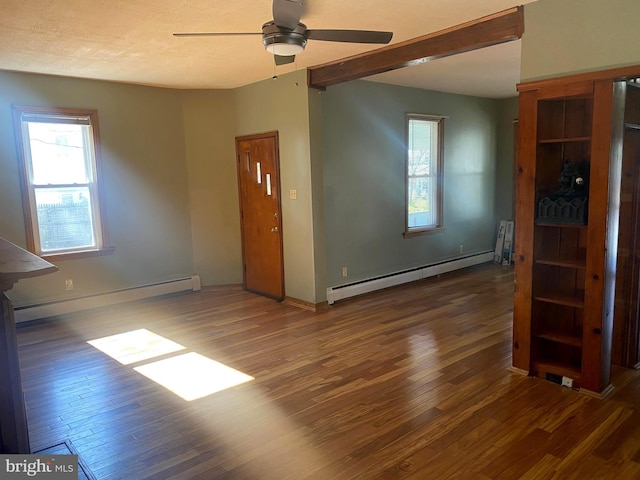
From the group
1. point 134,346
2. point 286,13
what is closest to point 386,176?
point 286,13

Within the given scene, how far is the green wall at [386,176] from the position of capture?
17.2 ft

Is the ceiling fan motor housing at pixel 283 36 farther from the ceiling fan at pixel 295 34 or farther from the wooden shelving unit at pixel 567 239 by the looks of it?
the wooden shelving unit at pixel 567 239

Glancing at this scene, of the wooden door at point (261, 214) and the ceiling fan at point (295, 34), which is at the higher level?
the ceiling fan at point (295, 34)

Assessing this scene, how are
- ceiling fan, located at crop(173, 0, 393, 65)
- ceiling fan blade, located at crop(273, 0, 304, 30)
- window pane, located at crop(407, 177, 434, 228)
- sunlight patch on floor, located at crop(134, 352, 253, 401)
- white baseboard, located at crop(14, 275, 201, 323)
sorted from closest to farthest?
ceiling fan blade, located at crop(273, 0, 304, 30) < ceiling fan, located at crop(173, 0, 393, 65) < sunlight patch on floor, located at crop(134, 352, 253, 401) < white baseboard, located at crop(14, 275, 201, 323) < window pane, located at crop(407, 177, 434, 228)

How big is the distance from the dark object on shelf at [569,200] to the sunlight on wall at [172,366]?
7.87 feet

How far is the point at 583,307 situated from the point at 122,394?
3.16 m

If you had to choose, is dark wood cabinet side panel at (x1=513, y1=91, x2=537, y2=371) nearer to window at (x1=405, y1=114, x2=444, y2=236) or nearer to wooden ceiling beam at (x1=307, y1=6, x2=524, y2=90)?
wooden ceiling beam at (x1=307, y1=6, x2=524, y2=90)

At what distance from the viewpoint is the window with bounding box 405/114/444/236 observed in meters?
6.18

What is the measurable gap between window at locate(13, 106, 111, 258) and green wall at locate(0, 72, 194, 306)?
92 millimetres

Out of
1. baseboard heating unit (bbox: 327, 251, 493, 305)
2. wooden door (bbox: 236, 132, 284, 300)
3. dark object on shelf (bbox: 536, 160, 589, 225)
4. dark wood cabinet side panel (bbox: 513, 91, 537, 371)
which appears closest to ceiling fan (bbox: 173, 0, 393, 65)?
dark wood cabinet side panel (bbox: 513, 91, 537, 371)

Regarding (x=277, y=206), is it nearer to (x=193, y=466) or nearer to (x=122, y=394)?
(x=122, y=394)

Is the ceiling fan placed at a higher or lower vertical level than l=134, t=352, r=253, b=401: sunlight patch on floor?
higher

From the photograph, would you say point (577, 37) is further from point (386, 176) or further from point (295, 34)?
point (386, 176)

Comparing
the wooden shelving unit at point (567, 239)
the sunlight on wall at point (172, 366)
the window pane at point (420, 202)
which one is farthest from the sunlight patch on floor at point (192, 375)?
the window pane at point (420, 202)
